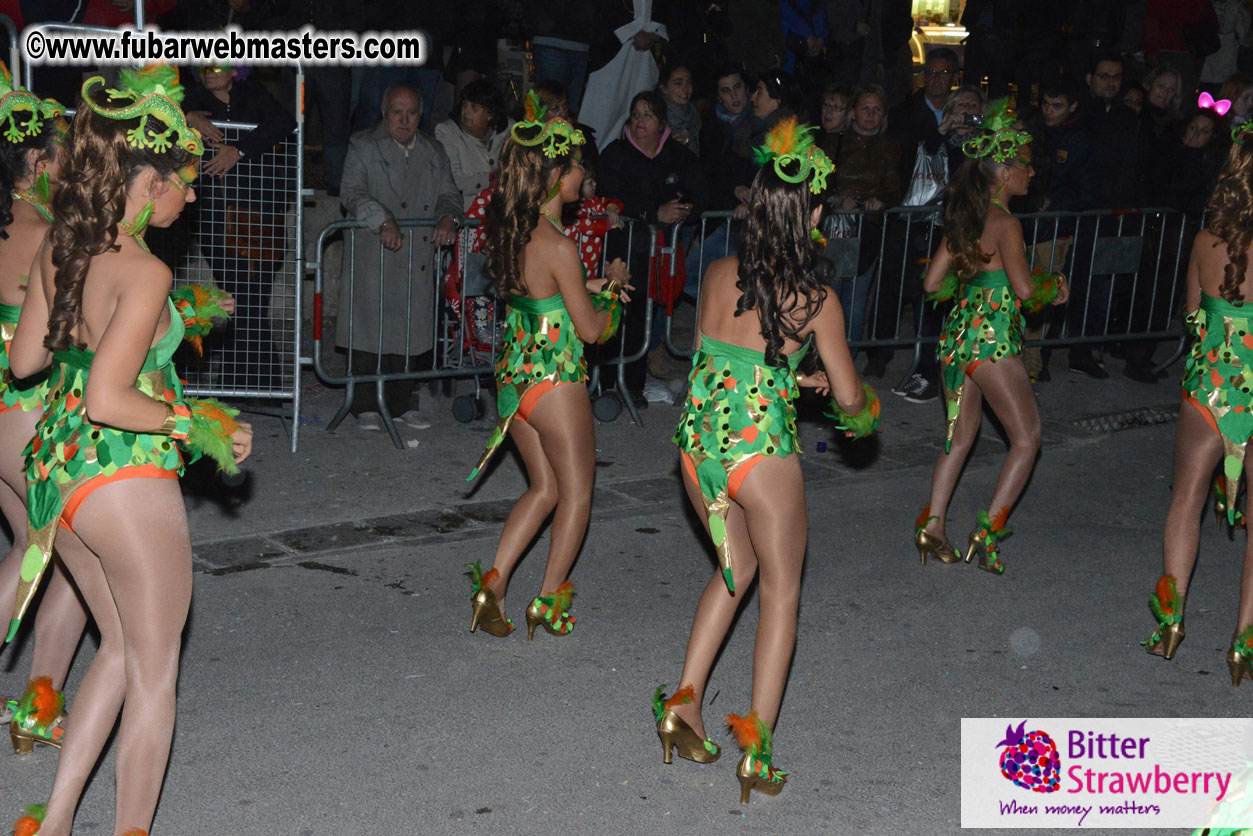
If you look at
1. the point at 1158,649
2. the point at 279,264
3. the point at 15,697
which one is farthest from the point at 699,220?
the point at 15,697

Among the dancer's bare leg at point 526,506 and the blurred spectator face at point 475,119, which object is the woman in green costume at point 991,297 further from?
the blurred spectator face at point 475,119

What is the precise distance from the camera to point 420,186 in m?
8.59

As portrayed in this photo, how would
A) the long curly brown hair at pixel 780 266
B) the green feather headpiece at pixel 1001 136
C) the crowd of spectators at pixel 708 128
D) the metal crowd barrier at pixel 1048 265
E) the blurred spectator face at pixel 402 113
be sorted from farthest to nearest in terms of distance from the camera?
the metal crowd barrier at pixel 1048 265
the crowd of spectators at pixel 708 128
the blurred spectator face at pixel 402 113
the green feather headpiece at pixel 1001 136
the long curly brown hair at pixel 780 266

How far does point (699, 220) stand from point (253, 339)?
126 inches

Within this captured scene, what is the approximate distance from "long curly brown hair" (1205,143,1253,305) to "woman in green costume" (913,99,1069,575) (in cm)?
109

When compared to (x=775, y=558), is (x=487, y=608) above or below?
below

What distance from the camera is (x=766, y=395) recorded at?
14.4 ft

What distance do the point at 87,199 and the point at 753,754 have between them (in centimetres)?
261

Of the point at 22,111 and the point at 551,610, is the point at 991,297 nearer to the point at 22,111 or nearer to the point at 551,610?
the point at 551,610

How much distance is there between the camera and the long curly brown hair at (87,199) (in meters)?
3.47

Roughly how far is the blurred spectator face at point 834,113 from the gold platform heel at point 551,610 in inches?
217

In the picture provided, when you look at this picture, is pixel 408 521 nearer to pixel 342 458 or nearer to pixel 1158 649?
pixel 342 458

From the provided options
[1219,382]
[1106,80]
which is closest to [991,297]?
[1219,382]

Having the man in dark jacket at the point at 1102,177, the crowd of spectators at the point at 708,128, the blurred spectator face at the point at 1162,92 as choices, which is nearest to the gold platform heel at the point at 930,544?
the crowd of spectators at the point at 708,128
